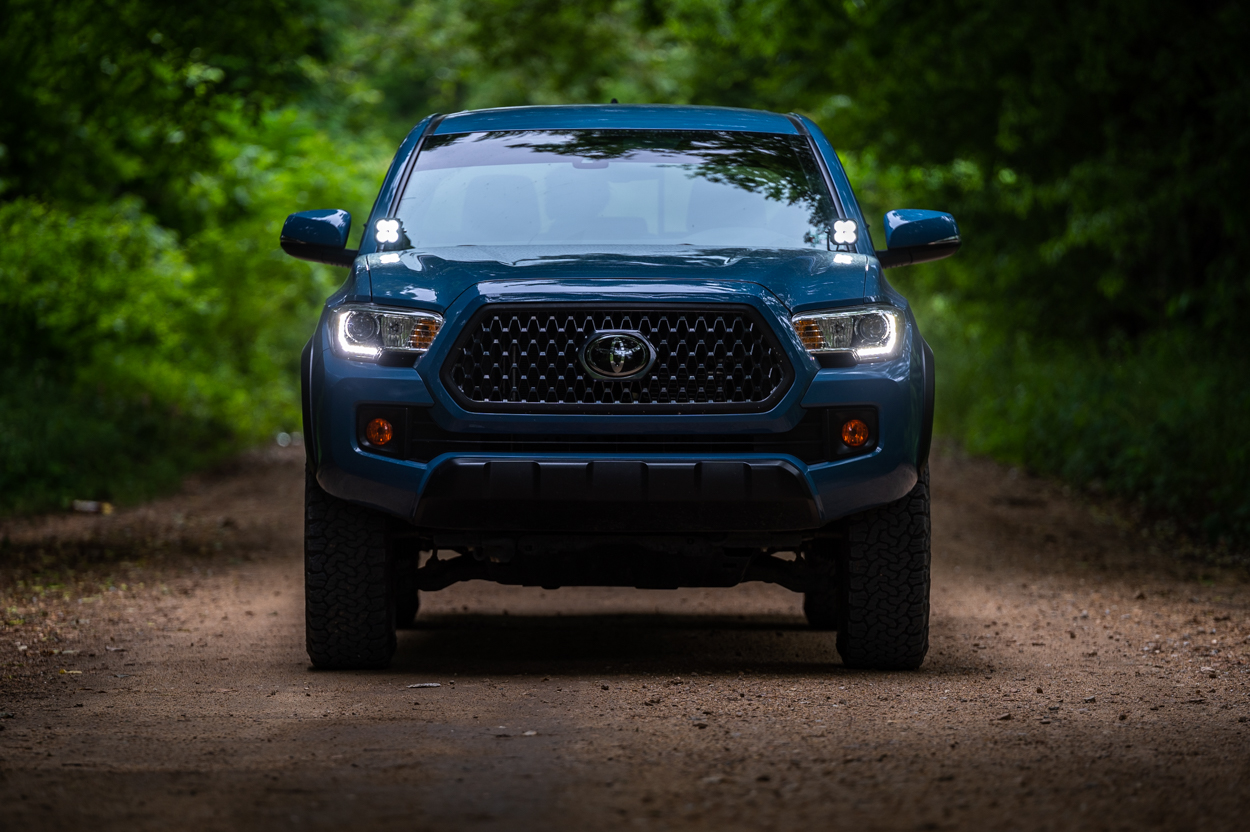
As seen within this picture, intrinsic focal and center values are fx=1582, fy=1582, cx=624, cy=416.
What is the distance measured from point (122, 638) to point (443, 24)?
23.4m

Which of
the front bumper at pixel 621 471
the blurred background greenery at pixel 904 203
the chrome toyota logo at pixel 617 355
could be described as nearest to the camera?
the front bumper at pixel 621 471

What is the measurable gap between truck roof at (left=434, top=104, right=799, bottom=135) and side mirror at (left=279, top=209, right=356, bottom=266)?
818 mm

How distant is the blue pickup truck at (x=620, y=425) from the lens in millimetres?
5398

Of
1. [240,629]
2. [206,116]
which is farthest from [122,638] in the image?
[206,116]

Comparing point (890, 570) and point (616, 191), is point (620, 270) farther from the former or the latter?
point (890, 570)

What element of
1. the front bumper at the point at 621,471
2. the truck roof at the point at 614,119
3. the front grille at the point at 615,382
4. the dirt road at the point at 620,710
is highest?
the truck roof at the point at 614,119

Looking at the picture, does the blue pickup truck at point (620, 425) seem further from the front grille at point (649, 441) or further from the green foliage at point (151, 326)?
the green foliage at point (151, 326)

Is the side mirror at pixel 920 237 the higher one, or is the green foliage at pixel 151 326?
the side mirror at pixel 920 237

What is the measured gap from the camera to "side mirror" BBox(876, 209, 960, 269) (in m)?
6.25

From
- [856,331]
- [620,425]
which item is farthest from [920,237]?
[620,425]

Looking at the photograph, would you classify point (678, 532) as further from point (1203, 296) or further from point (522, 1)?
point (522, 1)

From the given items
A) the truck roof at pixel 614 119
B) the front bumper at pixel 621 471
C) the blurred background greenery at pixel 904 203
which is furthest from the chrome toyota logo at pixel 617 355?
the blurred background greenery at pixel 904 203

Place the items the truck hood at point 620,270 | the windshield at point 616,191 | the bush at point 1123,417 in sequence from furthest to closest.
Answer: the bush at point 1123,417 < the windshield at point 616,191 < the truck hood at point 620,270

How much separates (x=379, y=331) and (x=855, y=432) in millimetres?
1699
